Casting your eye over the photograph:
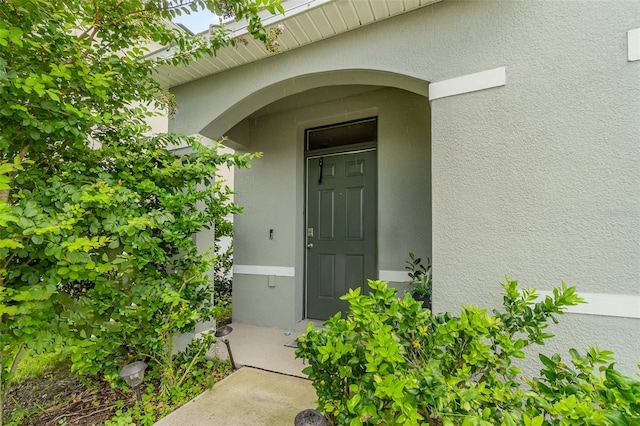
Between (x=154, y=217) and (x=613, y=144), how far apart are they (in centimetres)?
265

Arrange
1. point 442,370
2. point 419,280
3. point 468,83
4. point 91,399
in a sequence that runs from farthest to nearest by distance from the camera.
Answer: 1. point 419,280
2. point 91,399
3. point 468,83
4. point 442,370

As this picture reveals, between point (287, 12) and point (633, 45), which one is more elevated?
point (287, 12)

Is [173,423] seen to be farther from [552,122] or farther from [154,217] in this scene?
[552,122]

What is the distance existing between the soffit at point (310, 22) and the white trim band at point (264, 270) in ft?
7.50

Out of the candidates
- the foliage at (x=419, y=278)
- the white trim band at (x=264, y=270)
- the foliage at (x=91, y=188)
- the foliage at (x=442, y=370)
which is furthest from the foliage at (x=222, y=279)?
the foliage at (x=442, y=370)

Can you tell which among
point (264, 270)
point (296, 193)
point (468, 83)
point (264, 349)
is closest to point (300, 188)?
point (296, 193)

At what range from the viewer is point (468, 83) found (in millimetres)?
1757

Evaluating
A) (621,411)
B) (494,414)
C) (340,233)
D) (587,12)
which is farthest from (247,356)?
(587,12)

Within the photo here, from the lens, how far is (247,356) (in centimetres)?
270

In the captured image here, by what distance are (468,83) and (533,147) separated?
547 mm

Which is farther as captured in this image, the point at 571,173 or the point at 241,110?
the point at 241,110

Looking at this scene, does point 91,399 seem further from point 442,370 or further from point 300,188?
point 300,188

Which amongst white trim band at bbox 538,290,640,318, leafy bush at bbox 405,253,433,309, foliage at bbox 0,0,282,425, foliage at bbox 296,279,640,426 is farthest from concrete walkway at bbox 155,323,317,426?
white trim band at bbox 538,290,640,318

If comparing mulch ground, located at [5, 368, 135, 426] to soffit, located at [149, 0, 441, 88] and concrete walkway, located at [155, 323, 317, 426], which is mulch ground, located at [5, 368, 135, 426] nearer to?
concrete walkway, located at [155, 323, 317, 426]
